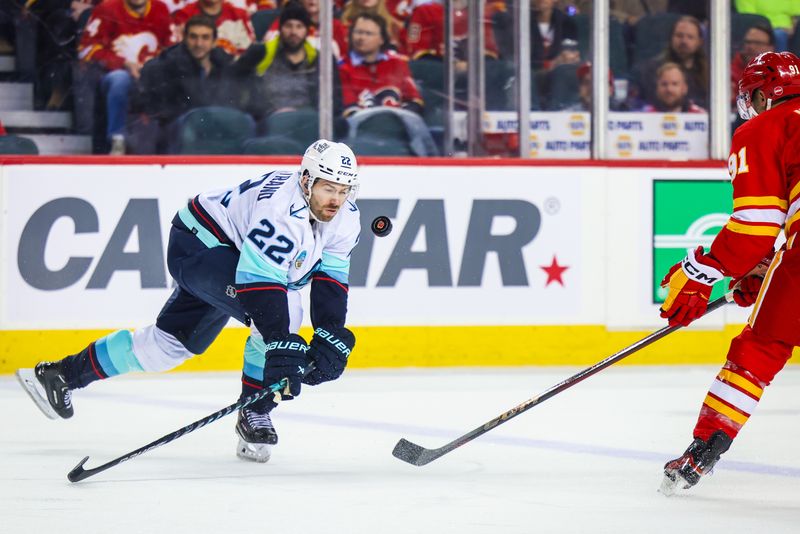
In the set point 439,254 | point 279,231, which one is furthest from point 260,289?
point 439,254

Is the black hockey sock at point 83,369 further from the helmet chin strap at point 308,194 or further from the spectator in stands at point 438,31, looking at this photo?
the spectator in stands at point 438,31

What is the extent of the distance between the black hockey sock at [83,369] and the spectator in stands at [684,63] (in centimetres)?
329

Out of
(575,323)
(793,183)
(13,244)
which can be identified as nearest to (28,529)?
(793,183)

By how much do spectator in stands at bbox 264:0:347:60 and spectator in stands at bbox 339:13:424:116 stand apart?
1.6 inches

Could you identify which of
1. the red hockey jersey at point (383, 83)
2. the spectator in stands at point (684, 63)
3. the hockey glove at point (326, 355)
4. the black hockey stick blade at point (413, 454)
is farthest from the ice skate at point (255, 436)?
the spectator in stands at point (684, 63)

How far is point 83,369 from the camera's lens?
364 cm

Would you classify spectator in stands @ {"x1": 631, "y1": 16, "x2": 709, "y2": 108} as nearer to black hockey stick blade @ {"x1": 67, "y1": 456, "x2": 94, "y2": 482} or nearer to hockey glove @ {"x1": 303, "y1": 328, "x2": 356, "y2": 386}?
hockey glove @ {"x1": 303, "y1": 328, "x2": 356, "y2": 386}

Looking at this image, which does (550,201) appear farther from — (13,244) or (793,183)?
(793,183)

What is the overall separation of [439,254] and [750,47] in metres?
1.83

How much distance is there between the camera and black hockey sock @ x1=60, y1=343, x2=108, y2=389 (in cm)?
362

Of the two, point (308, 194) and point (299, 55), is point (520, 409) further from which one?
point (299, 55)

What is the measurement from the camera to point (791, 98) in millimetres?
2934

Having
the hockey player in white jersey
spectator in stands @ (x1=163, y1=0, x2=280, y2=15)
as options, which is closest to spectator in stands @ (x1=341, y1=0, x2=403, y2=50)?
spectator in stands @ (x1=163, y1=0, x2=280, y2=15)

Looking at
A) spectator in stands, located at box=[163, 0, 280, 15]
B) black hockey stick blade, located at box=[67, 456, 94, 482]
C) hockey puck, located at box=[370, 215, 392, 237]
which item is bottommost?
black hockey stick blade, located at box=[67, 456, 94, 482]
